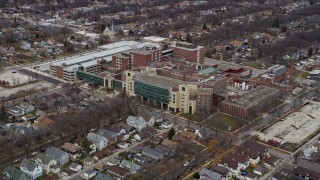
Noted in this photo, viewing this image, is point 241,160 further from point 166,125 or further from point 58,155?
point 58,155

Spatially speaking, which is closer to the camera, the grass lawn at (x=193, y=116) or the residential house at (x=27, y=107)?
the grass lawn at (x=193, y=116)

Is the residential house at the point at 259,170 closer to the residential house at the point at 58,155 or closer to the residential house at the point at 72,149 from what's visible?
the residential house at the point at 72,149

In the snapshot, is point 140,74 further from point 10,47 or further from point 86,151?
point 10,47

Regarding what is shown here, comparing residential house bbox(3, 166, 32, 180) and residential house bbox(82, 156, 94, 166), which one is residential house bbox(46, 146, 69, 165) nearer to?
residential house bbox(82, 156, 94, 166)

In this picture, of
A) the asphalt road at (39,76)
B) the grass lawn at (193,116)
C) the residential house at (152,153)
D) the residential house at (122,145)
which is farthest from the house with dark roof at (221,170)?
the asphalt road at (39,76)

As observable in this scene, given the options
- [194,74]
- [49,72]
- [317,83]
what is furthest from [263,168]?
[49,72]

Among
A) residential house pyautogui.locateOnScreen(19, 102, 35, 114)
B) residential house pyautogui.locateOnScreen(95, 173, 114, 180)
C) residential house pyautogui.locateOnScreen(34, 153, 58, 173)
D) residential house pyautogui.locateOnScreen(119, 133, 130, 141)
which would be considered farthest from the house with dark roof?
residential house pyautogui.locateOnScreen(19, 102, 35, 114)

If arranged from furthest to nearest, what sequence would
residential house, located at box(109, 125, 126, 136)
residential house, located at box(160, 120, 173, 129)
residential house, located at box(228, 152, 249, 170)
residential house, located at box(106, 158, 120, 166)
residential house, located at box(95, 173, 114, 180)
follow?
residential house, located at box(160, 120, 173, 129) < residential house, located at box(109, 125, 126, 136) < residential house, located at box(228, 152, 249, 170) < residential house, located at box(106, 158, 120, 166) < residential house, located at box(95, 173, 114, 180)
